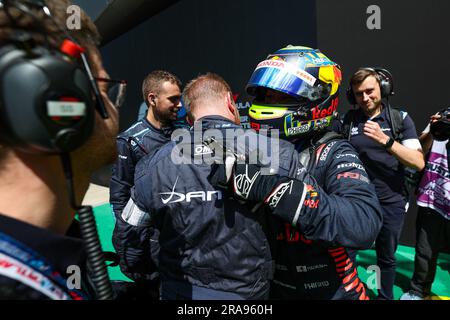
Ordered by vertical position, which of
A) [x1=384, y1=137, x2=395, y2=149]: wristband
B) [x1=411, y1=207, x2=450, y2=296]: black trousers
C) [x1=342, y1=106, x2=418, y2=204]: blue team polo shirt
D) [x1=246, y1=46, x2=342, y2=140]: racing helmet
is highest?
[x1=246, y1=46, x2=342, y2=140]: racing helmet

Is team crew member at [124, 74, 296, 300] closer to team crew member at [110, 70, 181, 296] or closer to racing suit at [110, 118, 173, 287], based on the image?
racing suit at [110, 118, 173, 287]

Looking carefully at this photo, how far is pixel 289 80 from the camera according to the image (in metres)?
1.58

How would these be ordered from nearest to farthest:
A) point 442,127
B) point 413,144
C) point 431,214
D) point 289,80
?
point 289,80 → point 442,127 → point 413,144 → point 431,214

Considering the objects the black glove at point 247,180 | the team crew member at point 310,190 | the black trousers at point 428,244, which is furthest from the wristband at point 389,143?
the black glove at point 247,180

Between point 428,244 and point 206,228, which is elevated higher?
point 206,228

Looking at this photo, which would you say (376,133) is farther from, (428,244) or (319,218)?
(319,218)

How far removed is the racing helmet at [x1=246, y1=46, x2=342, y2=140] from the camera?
1.58 m

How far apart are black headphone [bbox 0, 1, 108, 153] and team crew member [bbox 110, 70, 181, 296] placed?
1.11 m

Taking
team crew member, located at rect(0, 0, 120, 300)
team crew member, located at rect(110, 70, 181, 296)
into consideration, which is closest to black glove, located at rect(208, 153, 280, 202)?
team crew member, located at rect(0, 0, 120, 300)

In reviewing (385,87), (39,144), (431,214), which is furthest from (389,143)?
(39,144)

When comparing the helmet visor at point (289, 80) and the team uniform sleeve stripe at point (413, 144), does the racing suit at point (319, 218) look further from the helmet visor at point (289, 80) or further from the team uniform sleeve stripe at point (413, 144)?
the team uniform sleeve stripe at point (413, 144)

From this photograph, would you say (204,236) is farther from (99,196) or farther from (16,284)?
(99,196)

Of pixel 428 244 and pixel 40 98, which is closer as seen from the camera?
pixel 40 98

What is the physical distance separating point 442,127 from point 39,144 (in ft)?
8.55
